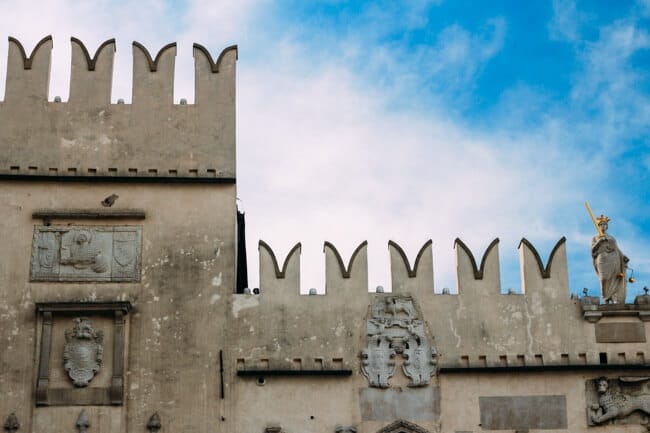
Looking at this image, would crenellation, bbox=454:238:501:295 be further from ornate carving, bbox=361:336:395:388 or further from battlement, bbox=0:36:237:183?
battlement, bbox=0:36:237:183

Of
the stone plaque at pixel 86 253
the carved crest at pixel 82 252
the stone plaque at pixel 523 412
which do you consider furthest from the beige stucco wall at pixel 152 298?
the stone plaque at pixel 523 412

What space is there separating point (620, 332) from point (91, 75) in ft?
30.5

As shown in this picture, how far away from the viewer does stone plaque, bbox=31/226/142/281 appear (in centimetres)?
1789

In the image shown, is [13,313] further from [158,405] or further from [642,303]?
[642,303]

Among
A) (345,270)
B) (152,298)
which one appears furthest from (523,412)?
(152,298)

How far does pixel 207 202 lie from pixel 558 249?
5573mm

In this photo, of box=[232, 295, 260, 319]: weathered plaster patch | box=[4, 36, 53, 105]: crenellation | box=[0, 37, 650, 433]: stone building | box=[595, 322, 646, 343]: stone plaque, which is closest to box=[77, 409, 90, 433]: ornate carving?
box=[0, 37, 650, 433]: stone building

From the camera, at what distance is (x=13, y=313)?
17.7m

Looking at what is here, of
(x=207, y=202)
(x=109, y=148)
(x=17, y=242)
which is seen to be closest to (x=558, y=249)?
(x=207, y=202)

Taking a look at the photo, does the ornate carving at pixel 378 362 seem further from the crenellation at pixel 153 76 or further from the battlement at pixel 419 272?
the crenellation at pixel 153 76

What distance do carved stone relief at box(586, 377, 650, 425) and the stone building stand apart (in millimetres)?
23

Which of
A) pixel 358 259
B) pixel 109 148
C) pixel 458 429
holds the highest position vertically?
pixel 109 148

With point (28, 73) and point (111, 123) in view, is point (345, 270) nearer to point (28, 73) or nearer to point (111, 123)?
point (111, 123)

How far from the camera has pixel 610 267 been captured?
60.6 feet
